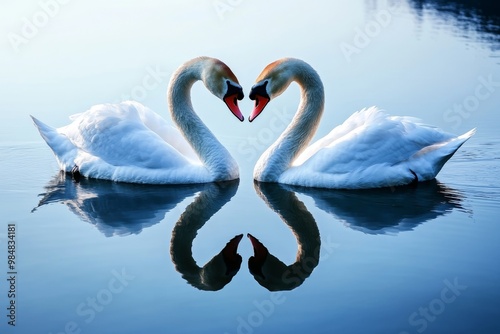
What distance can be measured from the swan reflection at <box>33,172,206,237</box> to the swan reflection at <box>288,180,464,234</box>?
174cm

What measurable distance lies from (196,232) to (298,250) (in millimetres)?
1306

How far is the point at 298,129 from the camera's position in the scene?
479 inches

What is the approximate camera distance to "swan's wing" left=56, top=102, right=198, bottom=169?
460 inches

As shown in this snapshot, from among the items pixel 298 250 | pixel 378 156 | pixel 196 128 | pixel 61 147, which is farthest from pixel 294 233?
pixel 61 147

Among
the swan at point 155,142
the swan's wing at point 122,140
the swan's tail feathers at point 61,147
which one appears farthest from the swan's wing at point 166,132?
the swan's tail feathers at point 61,147

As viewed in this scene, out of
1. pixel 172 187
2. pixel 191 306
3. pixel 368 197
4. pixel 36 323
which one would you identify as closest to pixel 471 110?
pixel 368 197

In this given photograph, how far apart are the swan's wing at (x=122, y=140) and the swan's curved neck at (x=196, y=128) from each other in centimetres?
29

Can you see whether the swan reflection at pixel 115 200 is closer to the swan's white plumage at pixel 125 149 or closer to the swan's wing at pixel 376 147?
the swan's white plumage at pixel 125 149

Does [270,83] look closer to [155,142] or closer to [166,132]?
[155,142]

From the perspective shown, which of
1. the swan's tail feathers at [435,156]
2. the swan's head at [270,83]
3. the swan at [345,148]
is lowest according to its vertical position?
the swan's tail feathers at [435,156]

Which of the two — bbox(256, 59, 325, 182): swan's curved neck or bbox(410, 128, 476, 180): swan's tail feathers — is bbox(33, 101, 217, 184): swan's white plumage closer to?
bbox(256, 59, 325, 182): swan's curved neck

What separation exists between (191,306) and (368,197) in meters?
4.17

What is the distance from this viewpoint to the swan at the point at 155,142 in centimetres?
1171

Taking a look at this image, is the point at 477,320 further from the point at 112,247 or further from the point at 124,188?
the point at 124,188
